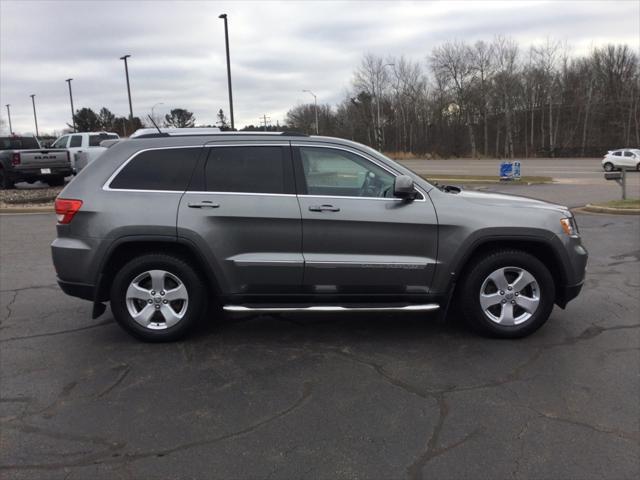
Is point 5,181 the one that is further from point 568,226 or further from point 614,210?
point 568,226

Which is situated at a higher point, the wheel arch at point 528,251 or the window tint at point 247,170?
the window tint at point 247,170

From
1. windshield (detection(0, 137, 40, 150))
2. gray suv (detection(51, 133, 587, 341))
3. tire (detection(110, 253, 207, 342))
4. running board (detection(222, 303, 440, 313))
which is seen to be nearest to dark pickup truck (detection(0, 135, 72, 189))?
windshield (detection(0, 137, 40, 150))

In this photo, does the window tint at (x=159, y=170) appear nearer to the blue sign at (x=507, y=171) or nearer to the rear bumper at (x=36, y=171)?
the rear bumper at (x=36, y=171)

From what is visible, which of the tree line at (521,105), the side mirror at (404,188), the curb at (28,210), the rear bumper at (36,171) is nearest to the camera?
the side mirror at (404,188)

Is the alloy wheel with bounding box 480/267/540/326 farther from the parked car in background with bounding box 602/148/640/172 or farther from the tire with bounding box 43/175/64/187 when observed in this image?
the parked car in background with bounding box 602/148/640/172

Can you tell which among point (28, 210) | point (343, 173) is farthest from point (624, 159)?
point (343, 173)

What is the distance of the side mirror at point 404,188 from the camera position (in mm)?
4324

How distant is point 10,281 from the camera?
7.02m

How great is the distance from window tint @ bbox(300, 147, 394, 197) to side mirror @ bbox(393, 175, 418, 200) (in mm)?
167

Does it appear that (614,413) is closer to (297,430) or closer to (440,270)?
(440,270)

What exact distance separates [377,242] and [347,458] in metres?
1.96

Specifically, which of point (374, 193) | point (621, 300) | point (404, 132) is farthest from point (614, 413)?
point (404, 132)

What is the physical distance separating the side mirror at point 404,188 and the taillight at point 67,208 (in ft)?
8.91

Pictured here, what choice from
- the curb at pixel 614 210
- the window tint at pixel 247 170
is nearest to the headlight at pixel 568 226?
the window tint at pixel 247 170
